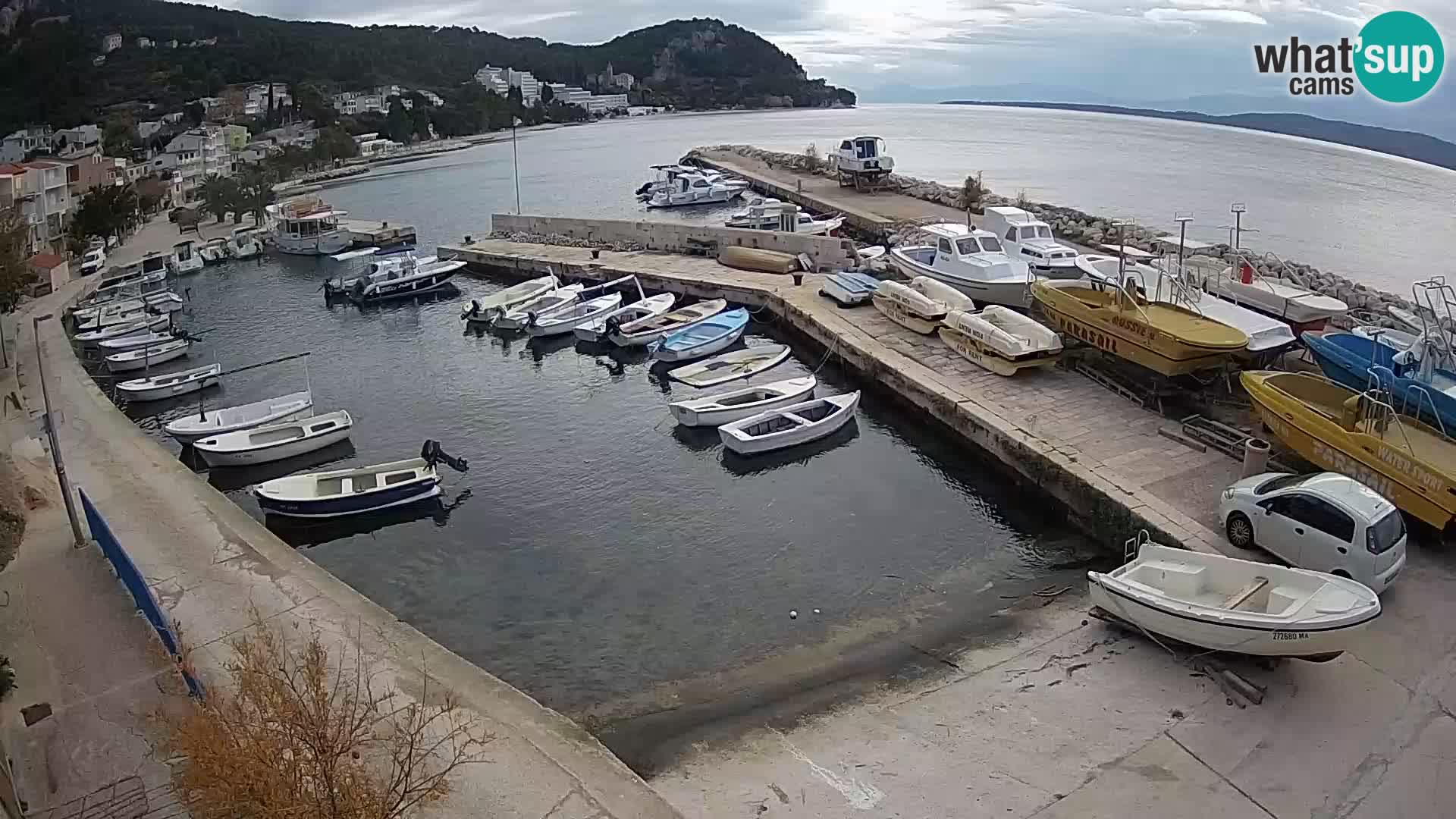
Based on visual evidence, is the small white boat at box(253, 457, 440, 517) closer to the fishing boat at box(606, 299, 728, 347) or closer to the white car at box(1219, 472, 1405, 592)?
the fishing boat at box(606, 299, 728, 347)

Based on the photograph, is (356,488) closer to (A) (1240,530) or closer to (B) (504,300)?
(B) (504,300)

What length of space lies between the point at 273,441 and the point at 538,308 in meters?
10.5

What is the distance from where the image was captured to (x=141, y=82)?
11912 cm

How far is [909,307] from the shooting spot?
23.0 meters

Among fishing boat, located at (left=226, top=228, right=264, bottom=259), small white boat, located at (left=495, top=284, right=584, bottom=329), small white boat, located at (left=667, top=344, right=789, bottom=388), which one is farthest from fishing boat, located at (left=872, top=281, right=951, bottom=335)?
fishing boat, located at (left=226, top=228, right=264, bottom=259)

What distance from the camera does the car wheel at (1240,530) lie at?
39.0ft

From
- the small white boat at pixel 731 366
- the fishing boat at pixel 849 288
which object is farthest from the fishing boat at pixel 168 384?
the fishing boat at pixel 849 288

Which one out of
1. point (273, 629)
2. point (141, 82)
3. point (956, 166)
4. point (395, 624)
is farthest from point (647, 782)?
point (141, 82)

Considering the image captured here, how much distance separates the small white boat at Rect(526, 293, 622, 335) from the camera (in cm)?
2638

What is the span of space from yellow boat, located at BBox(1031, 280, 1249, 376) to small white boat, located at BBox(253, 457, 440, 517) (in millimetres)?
12832

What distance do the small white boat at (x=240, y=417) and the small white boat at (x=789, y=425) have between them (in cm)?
912

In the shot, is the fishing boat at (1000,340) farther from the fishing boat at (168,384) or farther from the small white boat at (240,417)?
the fishing boat at (168,384)

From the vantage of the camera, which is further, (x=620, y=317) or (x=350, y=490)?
(x=620, y=317)

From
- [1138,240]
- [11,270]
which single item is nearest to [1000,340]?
[1138,240]
